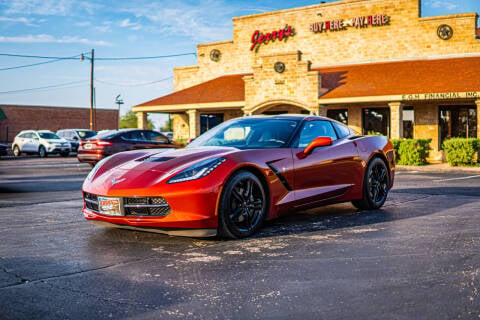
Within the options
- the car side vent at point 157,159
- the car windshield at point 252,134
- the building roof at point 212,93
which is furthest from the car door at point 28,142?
the car side vent at point 157,159

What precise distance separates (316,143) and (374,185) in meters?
1.91

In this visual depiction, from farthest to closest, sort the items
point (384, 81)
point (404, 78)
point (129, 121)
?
point (129, 121), point (384, 81), point (404, 78)

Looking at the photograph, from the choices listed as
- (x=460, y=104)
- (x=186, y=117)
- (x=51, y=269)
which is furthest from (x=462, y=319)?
(x=186, y=117)

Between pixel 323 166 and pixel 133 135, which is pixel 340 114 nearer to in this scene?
pixel 133 135

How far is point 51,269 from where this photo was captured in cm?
440

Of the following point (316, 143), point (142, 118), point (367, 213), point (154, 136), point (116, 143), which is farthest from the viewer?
point (142, 118)

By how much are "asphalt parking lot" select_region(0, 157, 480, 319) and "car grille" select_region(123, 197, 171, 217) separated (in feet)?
1.10

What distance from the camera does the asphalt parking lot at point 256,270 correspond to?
11.2 ft

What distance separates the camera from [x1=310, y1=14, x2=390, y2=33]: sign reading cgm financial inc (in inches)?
1072

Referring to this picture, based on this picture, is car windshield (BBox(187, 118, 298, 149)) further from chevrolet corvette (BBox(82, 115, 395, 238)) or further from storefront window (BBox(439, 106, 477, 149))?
storefront window (BBox(439, 106, 477, 149))

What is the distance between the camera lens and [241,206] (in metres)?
5.57

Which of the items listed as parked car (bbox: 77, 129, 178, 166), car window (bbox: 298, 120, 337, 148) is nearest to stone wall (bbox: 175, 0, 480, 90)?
parked car (bbox: 77, 129, 178, 166)

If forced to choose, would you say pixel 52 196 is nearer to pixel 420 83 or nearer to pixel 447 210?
pixel 447 210

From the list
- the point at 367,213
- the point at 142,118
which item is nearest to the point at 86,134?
the point at 142,118
